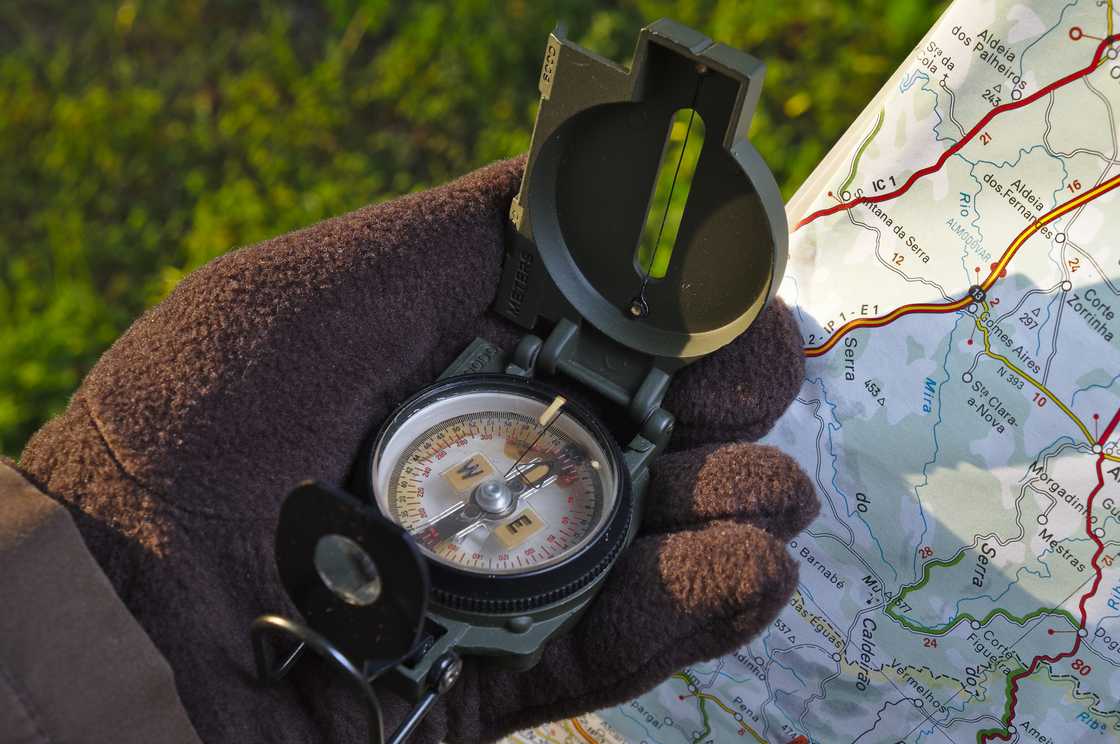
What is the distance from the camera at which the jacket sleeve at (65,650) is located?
870mm

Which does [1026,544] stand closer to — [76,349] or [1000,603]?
[1000,603]

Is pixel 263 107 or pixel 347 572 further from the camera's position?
pixel 263 107

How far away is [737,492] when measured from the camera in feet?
3.74

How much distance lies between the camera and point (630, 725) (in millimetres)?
1433

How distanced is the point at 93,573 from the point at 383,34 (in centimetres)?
198

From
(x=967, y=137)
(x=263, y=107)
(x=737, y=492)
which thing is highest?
(x=967, y=137)

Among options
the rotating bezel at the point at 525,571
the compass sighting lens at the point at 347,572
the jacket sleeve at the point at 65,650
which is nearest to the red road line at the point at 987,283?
the rotating bezel at the point at 525,571

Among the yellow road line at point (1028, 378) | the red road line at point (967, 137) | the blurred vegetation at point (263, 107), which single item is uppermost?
the red road line at point (967, 137)

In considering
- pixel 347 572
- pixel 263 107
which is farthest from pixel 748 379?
pixel 263 107

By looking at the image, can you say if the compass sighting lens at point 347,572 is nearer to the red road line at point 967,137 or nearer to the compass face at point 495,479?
the compass face at point 495,479

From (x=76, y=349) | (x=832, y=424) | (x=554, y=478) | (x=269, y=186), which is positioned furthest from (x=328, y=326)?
(x=269, y=186)

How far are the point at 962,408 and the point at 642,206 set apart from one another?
1.41 feet

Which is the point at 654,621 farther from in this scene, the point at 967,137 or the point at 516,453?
the point at 967,137

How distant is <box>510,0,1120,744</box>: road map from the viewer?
115cm
